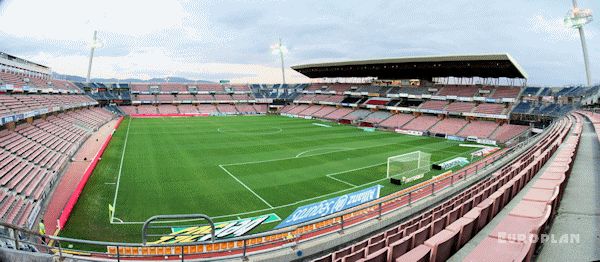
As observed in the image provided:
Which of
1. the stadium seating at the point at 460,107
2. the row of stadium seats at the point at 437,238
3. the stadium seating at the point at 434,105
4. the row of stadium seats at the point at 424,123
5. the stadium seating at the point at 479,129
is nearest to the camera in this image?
the row of stadium seats at the point at 437,238

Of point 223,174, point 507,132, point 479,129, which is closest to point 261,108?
point 479,129

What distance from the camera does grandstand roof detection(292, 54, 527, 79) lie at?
45.7 meters

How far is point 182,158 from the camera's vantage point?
95.7 feet

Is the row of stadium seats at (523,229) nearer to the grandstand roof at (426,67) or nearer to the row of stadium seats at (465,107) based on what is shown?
the grandstand roof at (426,67)

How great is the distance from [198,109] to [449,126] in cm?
5647

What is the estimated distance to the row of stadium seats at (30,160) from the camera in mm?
15242

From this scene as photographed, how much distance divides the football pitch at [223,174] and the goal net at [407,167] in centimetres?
85

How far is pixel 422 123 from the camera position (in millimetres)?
53031

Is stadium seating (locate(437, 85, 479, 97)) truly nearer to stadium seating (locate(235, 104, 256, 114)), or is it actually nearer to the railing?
the railing

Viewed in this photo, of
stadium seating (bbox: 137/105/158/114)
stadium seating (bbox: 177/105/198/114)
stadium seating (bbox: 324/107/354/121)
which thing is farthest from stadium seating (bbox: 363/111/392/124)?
stadium seating (bbox: 137/105/158/114)

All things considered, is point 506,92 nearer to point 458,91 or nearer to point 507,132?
point 458,91

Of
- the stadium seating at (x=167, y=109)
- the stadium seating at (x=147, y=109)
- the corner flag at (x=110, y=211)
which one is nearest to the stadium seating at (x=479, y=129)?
the corner flag at (x=110, y=211)

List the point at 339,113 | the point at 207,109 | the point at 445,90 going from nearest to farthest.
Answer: the point at 445,90 < the point at 339,113 < the point at 207,109

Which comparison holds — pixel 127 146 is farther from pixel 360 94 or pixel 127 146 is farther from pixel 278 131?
pixel 360 94
